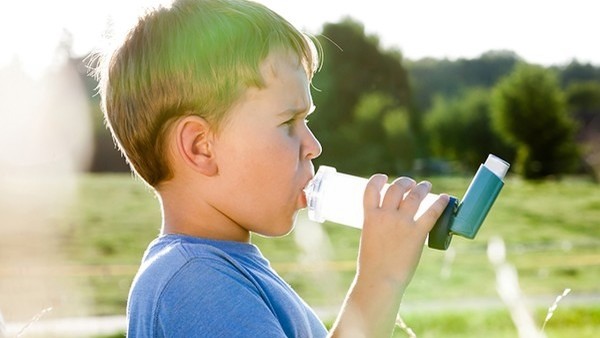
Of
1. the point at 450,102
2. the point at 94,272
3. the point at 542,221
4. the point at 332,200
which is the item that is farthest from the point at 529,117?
the point at 332,200

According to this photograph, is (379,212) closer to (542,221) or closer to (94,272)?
(94,272)

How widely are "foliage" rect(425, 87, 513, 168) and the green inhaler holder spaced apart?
212ft

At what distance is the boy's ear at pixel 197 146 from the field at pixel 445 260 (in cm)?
21

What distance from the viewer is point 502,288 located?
144 cm

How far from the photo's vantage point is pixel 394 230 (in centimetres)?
157

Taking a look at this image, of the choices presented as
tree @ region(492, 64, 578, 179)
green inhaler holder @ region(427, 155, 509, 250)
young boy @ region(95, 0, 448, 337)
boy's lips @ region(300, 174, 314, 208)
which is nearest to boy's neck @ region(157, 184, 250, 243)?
young boy @ region(95, 0, 448, 337)

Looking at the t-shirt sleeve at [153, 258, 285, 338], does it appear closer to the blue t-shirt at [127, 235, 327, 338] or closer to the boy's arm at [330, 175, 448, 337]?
the blue t-shirt at [127, 235, 327, 338]

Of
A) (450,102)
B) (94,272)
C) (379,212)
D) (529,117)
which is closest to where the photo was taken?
(379,212)

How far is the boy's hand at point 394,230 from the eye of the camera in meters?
1.56

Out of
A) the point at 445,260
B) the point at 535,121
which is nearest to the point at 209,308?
the point at 445,260

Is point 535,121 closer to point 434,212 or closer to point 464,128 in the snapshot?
point 464,128

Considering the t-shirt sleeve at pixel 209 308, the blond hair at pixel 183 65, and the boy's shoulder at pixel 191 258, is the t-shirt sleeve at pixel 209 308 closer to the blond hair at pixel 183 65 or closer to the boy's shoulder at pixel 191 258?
the boy's shoulder at pixel 191 258

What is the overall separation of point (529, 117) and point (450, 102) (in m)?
11.3

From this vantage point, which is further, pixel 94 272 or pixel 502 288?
pixel 94 272
